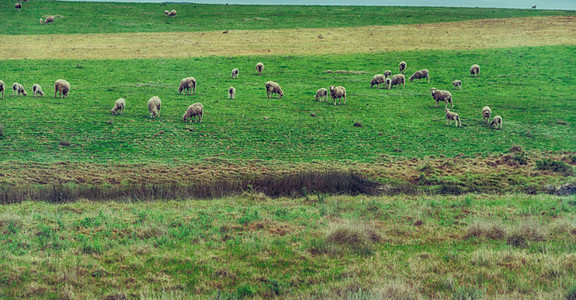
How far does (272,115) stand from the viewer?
3134 cm

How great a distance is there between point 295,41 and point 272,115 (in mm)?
33586

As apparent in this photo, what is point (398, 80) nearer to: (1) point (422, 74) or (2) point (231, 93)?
(1) point (422, 74)

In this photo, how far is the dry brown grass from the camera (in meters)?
54.4

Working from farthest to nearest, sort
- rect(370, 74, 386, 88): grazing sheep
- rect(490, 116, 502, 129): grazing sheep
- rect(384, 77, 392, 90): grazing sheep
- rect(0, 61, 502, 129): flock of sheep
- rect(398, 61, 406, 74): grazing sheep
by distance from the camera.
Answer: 1. rect(398, 61, 406, 74): grazing sheep
2. rect(384, 77, 392, 90): grazing sheep
3. rect(370, 74, 386, 88): grazing sheep
4. rect(0, 61, 502, 129): flock of sheep
5. rect(490, 116, 502, 129): grazing sheep

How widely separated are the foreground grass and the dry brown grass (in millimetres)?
39490

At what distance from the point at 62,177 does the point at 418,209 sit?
48.1 feet

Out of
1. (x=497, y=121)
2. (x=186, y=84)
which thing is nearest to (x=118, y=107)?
(x=186, y=84)

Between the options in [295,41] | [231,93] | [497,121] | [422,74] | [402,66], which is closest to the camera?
[497,121]

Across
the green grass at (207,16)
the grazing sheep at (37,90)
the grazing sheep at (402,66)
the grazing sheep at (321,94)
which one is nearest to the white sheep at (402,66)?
the grazing sheep at (402,66)

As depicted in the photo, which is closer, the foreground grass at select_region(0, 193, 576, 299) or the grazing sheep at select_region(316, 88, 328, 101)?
the foreground grass at select_region(0, 193, 576, 299)

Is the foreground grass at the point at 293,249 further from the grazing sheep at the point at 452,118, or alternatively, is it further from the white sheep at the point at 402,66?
the white sheep at the point at 402,66

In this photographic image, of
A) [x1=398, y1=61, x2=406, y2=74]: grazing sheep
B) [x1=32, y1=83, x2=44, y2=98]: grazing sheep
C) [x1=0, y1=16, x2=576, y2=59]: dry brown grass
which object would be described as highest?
[x1=0, y1=16, x2=576, y2=59]: dry brown grass

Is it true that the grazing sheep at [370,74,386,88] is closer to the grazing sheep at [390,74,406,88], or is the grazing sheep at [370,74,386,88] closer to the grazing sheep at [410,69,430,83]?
the grazing sheep at [390,74,406,88]

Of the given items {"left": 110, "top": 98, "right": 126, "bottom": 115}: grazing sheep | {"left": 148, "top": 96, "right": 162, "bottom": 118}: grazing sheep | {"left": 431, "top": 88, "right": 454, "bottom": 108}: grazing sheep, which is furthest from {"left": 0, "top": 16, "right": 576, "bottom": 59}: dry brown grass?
{"left": 431, "top": 88, "right": 454, "bottom": 108}: grazing sheep
